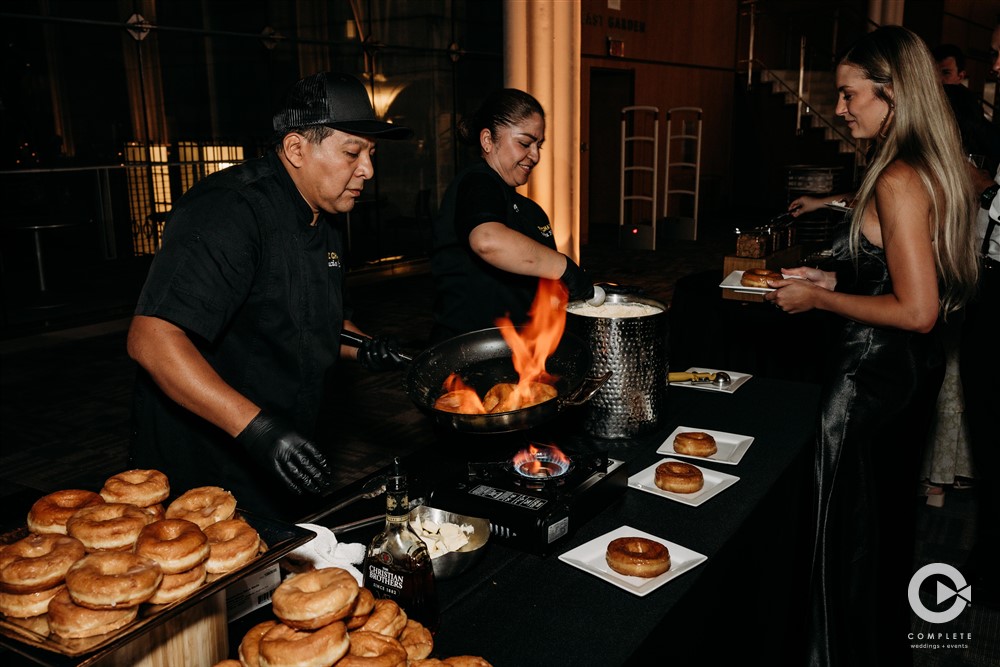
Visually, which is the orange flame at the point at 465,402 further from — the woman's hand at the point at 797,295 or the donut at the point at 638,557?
the woman's hand at the point at 797,295

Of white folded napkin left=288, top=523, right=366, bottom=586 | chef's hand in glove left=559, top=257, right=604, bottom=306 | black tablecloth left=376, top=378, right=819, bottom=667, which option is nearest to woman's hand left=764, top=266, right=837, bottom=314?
black tablecloth left=376, top=378, right=819, bottom=667

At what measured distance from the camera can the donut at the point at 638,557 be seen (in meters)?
1.44

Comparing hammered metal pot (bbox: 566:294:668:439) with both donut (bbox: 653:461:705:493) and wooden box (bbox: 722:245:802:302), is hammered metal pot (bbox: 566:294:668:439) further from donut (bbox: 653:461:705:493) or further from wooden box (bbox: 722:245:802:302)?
wooden box (bbox: 722:245:802:302)

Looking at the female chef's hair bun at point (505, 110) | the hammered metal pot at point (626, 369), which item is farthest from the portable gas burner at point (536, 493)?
the female chef's hair bun at point (505, 110)

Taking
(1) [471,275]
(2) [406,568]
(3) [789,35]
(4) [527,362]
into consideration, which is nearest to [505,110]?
(1) [471,275]

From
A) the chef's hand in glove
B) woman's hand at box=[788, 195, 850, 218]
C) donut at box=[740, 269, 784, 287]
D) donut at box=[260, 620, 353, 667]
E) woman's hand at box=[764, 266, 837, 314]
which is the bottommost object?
donut at box=[260, 620, 353, 667]

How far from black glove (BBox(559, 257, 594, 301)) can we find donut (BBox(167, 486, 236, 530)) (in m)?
1.35

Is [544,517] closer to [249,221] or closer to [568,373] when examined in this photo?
[568,373]

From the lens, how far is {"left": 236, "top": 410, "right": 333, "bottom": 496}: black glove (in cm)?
149

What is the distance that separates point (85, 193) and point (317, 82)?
42.3ft

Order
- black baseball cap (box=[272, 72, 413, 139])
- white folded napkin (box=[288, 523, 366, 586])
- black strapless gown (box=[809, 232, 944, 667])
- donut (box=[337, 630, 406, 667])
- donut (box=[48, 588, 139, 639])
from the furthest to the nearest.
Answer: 1. black strapless gown (box=[809, 232, 944, 667])
2. black baseball cap (box=[272, 72, 413, 139])
3. white folded napkin (box=[288, 523, 366, 586])
4. donut (box=[337, 630, 406, 667])
5. donut (box=[48, 588, 139, 639])

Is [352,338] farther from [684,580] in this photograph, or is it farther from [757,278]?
[757,278]

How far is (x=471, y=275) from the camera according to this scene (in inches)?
104

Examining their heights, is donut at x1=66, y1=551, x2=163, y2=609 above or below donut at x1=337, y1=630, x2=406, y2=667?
above
